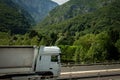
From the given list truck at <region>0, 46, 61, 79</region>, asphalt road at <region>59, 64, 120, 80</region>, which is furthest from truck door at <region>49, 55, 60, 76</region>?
asphalt road at <region>59, 64, 120, 80</region>

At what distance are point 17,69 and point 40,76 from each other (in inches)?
79.2

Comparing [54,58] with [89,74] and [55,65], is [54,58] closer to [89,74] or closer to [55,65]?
[55,65]

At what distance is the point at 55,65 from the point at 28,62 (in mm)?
2612

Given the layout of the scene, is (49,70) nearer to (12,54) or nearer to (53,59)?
(53,59)

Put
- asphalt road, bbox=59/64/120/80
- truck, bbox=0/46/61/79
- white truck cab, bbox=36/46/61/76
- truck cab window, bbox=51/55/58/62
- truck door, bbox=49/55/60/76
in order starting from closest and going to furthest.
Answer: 1. truck, bbox=0/46/61/79
2. white truck cab, bbox=36/46/61/76
3. truck door, bbox=49/55/60/76
4. truck cab window, bbox=51/55/58/62
5. asphalt road, bbox=59/64/120/80

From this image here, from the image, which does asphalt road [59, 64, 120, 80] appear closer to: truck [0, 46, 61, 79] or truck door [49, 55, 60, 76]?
truck door [49, 55, 60, 76]

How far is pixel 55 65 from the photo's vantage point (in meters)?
26.5

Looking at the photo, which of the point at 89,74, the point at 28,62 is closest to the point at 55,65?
the point at 28,62

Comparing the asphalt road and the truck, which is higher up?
the truck

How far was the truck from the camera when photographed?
960 inches

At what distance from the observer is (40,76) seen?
974 inches

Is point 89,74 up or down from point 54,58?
down

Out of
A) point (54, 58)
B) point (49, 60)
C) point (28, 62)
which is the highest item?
point (54, 58)

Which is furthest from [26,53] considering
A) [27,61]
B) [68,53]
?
[68,53]
